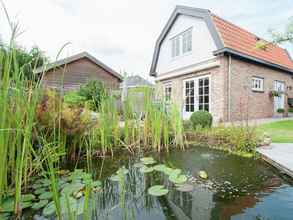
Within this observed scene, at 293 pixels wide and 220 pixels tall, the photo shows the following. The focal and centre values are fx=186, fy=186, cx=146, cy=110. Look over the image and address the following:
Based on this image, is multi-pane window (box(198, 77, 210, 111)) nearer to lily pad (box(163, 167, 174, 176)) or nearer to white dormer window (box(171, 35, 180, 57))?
white dormer window (box(171, 35, 180, 57))

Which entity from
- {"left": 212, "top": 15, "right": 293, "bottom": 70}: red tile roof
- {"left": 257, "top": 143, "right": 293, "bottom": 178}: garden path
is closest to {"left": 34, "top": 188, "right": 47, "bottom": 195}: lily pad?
{"left": 257, "top": 143, "right": 293, "bottom": 178}: garden path

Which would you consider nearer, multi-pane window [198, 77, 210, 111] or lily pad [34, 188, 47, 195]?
lily pad [34, 188, 47, 195]

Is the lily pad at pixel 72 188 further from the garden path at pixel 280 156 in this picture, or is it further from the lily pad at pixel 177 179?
the garden path at pixel 280 156

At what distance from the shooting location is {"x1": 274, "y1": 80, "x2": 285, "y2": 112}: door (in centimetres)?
848

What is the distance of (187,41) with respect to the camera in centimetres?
862

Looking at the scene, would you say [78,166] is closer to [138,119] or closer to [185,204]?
[138,119]

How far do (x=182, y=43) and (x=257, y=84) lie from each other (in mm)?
3770

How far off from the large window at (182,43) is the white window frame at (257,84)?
2.95 m

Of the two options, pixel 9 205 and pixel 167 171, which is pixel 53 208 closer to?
pixel 9 205

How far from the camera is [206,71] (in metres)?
7.56

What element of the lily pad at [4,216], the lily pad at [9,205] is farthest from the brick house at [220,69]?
the lily pad at [4,216]

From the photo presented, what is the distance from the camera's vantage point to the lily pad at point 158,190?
1.64 metres

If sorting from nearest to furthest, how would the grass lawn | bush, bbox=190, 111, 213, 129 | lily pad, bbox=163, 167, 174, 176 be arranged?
lily pad, bbox=163, 167, 174, 176 < the grass lawn < bush, bbox=190, 111, 213, 129

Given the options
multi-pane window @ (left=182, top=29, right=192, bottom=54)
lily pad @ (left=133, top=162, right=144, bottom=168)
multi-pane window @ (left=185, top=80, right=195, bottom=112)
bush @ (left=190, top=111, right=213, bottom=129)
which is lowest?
lily pad @ (left=133, top=162, right=144, bottom=168)
